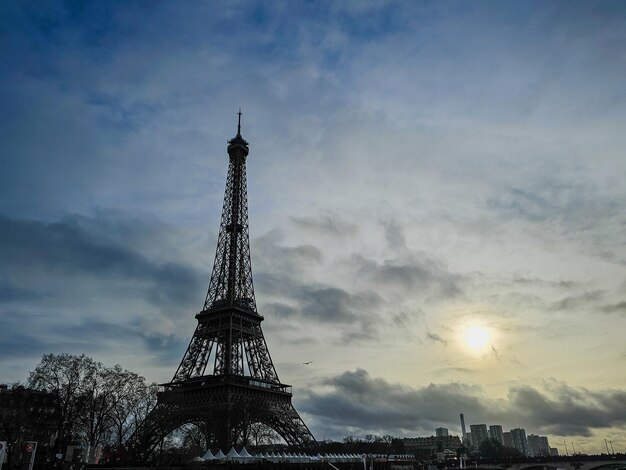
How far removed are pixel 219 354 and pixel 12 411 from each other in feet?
107

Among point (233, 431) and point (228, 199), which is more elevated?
point (228, 199)

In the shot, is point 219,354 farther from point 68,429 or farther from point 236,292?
point 68,429

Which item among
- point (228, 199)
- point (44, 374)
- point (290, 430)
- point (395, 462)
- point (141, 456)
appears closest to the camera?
point (44, 374)

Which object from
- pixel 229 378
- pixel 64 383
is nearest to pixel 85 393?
pixel 64 383

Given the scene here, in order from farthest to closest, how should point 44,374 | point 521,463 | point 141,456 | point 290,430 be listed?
1. point 521,463
2. point 290,430
3. point 141,456
4. point 44,374

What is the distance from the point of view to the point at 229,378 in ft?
258

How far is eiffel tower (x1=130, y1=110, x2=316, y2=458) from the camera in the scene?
74.4m

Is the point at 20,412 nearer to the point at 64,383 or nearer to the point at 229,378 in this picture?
the point at 64,383

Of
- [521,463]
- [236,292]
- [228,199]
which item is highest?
[228,199]

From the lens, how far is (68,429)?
219 feet

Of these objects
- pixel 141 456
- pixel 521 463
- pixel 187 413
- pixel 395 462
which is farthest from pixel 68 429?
pixel 521 463

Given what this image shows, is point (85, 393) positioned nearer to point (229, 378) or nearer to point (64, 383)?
point (64, 383)

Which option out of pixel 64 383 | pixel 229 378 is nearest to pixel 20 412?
pixel 64 383

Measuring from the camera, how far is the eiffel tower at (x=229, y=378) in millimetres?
74375
